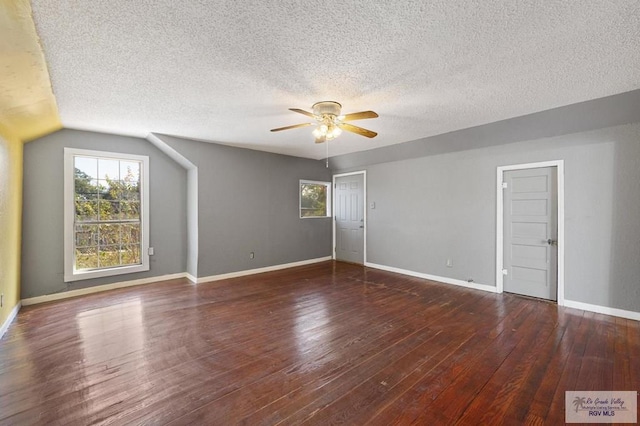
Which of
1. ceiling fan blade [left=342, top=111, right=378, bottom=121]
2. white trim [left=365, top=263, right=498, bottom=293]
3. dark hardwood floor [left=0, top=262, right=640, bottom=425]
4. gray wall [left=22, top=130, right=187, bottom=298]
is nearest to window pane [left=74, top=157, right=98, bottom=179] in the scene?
gray wall [left=22, top=130, right=187, bottom=298]

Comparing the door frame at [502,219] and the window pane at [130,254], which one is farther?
the window pane at [130,254]

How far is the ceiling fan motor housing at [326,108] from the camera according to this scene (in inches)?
112

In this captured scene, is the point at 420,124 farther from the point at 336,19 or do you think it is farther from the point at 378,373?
the point at 378,373

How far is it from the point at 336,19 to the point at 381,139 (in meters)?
3.07

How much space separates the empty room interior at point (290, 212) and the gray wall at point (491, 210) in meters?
0.03

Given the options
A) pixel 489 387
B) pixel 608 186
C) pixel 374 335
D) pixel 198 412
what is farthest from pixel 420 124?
pixel 198 412

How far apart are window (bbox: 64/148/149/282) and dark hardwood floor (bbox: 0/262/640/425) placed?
0.64 m

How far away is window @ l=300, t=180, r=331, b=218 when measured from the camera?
20.6 ft

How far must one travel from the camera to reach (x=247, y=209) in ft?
17.4

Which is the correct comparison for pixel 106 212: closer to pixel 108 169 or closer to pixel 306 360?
pixel 108 169

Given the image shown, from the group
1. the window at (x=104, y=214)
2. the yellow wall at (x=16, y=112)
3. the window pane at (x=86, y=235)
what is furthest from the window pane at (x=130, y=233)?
the yellow wall at (x=16, y=112)

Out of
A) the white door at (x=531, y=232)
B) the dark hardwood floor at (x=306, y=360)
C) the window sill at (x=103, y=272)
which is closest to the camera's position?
the dark hardwood floor at (x=306, y=360)

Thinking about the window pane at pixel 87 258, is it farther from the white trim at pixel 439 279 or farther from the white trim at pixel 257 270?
the white trim at pixel 439 279

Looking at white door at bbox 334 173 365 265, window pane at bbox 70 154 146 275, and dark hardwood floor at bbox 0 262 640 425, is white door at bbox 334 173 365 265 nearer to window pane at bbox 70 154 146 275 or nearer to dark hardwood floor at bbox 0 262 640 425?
dark hardwood floor at bbox 0 262 640 425
